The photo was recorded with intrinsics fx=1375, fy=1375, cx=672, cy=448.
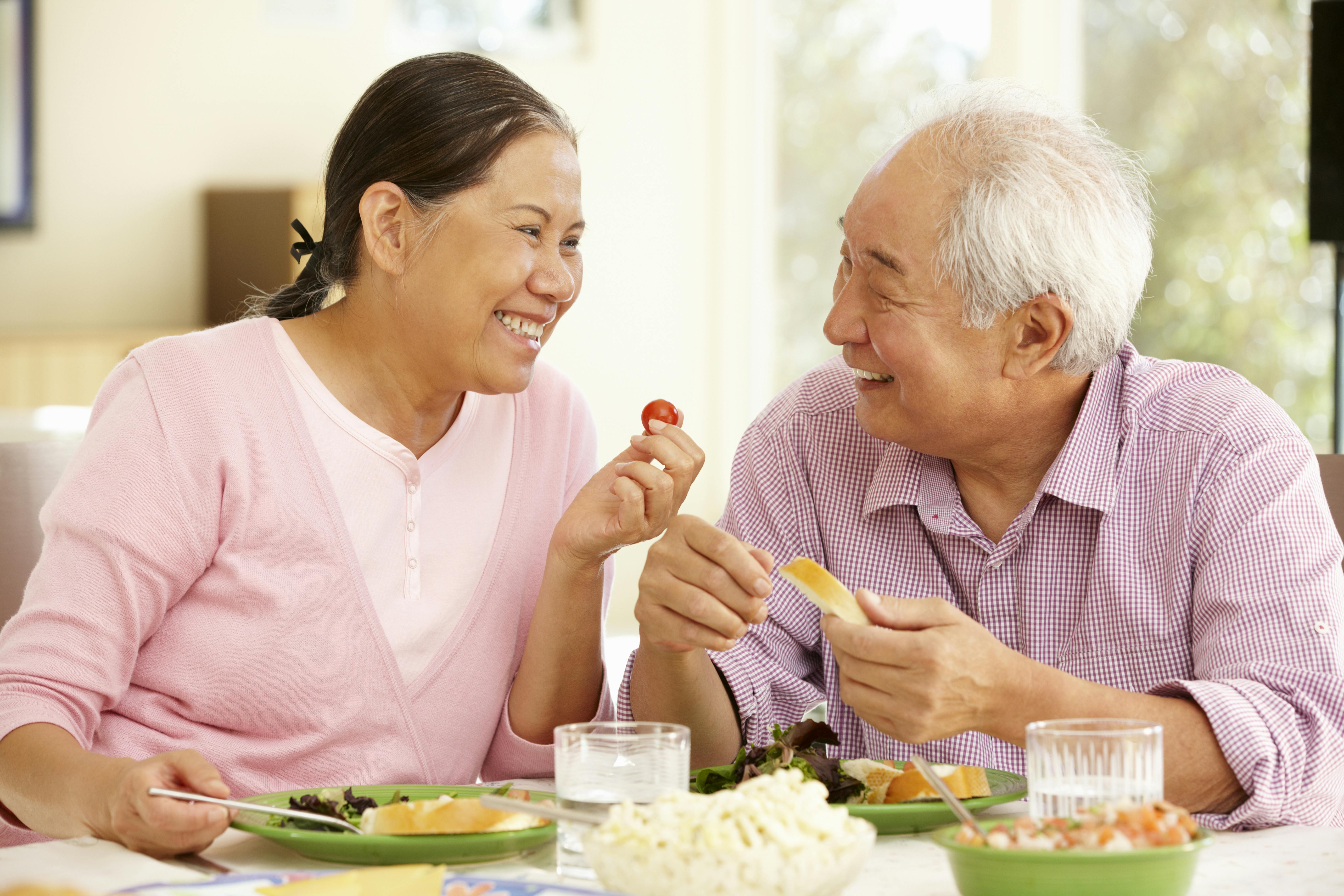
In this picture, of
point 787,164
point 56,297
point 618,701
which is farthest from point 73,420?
point 787,164

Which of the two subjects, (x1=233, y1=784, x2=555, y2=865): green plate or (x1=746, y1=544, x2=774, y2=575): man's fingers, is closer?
(x1=233, y1=784, x2=555, y2=865): green plate

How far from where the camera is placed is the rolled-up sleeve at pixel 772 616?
1.63 meters

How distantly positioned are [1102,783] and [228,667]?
3.13 ft

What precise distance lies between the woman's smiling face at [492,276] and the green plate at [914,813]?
0.73m

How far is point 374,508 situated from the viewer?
1638mm

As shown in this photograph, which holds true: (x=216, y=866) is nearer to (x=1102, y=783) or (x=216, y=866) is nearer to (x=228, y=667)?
(x=228, y=667)

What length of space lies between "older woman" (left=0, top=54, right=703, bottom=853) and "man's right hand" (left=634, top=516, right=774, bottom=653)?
120 mm

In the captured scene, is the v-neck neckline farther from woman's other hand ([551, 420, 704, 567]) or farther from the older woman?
woman's other hand ([551, 420, 704, 567])

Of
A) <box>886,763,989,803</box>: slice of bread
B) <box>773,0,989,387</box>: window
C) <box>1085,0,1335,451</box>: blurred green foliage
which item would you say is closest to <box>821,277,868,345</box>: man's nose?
<box>886,763,989,803</box>: slice of bread

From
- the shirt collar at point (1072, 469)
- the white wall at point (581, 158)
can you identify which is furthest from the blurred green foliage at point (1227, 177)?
the shirt collar at point (1072, 469)

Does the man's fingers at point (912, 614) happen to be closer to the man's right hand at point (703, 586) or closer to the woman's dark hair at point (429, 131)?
the man's right hand at point (703, 586)

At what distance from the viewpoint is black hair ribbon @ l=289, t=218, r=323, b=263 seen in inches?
72.1

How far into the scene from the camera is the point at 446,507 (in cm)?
170

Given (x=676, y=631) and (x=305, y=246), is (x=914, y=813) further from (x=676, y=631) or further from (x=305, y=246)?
(x=305, y=246)
